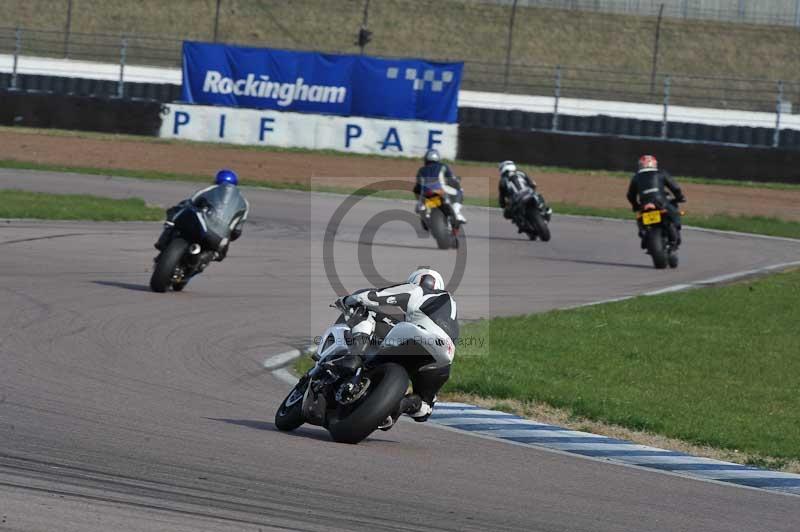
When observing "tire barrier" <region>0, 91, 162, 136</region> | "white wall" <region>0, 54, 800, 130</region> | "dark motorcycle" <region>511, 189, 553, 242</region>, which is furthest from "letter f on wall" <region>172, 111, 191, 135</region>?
"dark motorcycle" <region>511, 189, 553, 242</region>

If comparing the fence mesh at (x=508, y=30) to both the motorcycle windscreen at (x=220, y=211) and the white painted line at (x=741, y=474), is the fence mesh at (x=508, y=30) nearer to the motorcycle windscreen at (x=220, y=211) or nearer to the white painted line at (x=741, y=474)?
the motorcycle windscreen at (x=220, y=211)

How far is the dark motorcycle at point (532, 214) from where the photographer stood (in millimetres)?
22391

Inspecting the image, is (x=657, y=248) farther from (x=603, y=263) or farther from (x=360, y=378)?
(x=360, y=378)

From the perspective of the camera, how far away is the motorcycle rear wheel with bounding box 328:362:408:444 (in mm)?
7742

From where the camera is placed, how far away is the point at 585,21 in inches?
1935

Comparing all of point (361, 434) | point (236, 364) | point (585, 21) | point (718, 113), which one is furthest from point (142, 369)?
point (585, 21)

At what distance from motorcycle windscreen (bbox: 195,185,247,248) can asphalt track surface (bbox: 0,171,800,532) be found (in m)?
0.67

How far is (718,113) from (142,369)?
28573 mm

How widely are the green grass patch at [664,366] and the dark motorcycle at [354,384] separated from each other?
7.99 feet

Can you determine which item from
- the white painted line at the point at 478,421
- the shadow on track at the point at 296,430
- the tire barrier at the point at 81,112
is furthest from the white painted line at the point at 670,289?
the tire barrier at the point at 81,112

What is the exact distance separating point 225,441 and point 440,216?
43.3 feet

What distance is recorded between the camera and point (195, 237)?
1457 centimetres

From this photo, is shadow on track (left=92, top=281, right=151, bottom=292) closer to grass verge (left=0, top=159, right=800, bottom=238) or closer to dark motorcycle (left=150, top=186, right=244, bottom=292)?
dark motorcycle (left=150, top=186, right=244, bottom=292)

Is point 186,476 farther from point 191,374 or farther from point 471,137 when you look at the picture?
point 471,137
